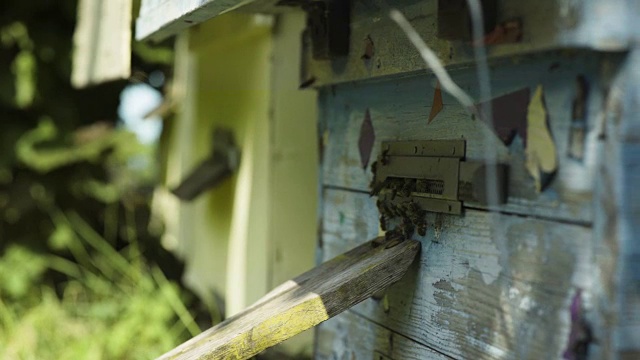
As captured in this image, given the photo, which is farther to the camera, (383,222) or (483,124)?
(383,222)

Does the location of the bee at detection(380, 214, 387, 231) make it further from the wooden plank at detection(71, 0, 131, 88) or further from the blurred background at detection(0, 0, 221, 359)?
the blurred background at detection(0, 0, 221, 359)

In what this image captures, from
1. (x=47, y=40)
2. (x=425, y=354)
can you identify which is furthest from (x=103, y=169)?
(x=425, y=354)

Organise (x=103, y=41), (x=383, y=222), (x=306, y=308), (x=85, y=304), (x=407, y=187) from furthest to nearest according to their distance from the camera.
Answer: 1. (x=85, y=304)
2. (x=103, y=41)
3. (x=383, y=222)
4. (x=407, y=187)
5. (x=306, y=308)

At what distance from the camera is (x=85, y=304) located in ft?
13.9

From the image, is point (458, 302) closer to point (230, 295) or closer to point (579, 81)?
point (579, 81)

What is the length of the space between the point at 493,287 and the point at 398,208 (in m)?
0.41

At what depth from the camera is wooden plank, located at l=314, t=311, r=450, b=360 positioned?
6.12 ft

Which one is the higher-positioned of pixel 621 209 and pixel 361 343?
pixel 621 209

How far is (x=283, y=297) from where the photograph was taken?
1.89 m

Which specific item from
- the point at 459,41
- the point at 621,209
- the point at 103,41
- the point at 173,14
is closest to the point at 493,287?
the point at 621,209

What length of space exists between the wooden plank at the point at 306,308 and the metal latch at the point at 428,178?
12cm

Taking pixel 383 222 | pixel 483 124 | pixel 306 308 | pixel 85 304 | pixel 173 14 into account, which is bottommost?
pixel 85 304

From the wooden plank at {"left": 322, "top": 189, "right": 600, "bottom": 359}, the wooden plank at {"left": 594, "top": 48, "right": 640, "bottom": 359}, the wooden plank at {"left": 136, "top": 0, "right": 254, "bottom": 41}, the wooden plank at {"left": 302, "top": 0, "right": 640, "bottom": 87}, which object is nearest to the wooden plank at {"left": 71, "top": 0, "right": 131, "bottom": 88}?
the wooden plank at {"left": 136, "top": 0, "right": 254, "bottom": 41}

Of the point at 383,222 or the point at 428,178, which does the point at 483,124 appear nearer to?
the point at 428,178
